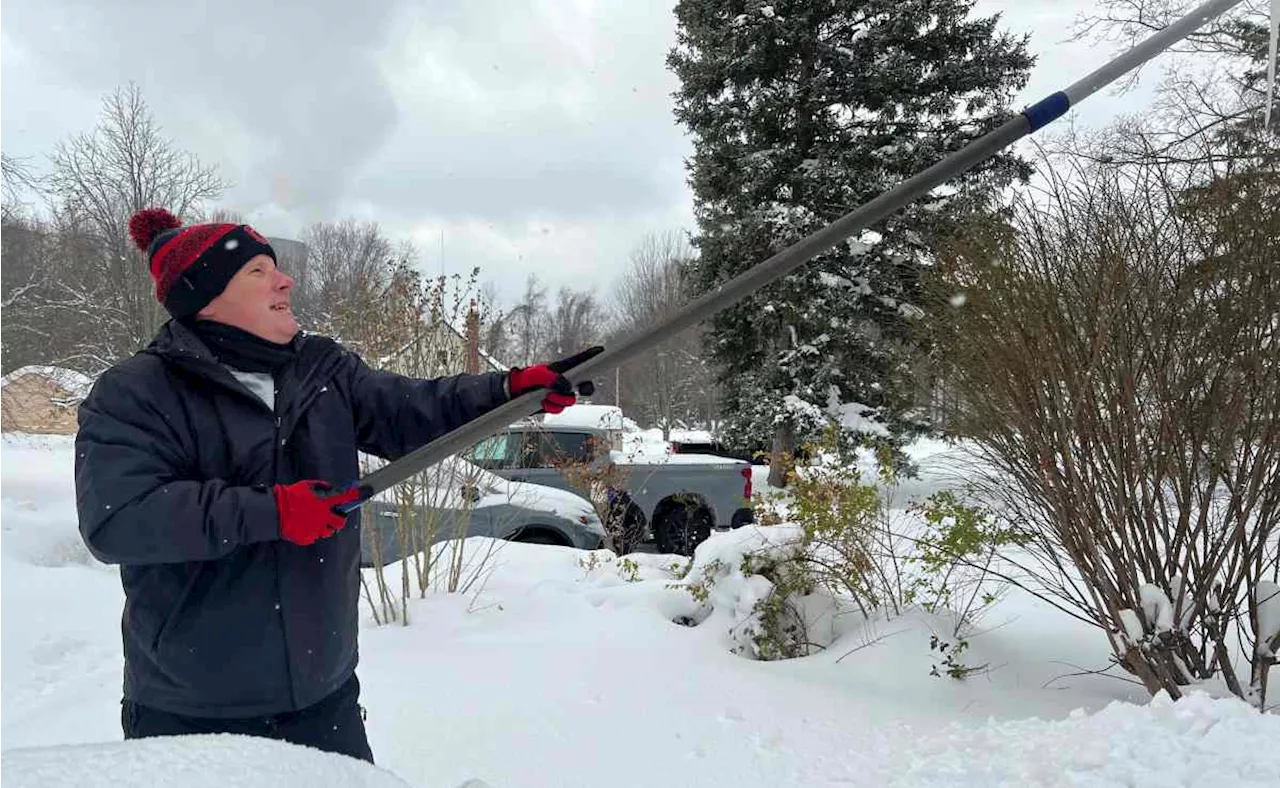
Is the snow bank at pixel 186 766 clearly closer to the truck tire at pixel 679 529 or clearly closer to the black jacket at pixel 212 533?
the black jacket at pixel 212 533

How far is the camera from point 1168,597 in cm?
336

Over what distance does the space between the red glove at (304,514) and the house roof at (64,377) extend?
17.1m

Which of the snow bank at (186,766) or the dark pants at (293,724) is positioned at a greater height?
the snow bank at (186,766)

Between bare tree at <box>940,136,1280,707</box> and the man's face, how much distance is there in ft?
10.2

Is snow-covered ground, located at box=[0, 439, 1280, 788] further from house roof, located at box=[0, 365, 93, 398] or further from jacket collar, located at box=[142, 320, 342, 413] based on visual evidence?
house roof, located at box=[0, 365, 93, 398]

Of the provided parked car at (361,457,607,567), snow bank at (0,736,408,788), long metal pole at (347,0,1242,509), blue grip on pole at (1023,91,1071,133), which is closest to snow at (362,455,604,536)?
parked car at (361,457,607,567)

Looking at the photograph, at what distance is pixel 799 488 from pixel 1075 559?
1.57 meters

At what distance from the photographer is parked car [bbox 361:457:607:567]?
17.6 ft

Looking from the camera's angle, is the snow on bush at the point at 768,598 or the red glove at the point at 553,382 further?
the snow on bush at the point at 768,598

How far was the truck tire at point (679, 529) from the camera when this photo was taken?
30.6 ft

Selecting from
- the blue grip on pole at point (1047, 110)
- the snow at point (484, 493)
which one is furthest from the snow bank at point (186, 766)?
the snow at point (484, 493)

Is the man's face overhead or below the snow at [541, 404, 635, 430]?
below

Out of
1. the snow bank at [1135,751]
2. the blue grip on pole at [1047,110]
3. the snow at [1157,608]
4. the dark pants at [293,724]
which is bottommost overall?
the snow bank at [1135,751]

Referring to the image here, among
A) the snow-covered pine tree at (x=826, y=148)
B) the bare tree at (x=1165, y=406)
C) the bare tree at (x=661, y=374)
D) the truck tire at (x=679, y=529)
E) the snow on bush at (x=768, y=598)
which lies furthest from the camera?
the bare tree at (x=661, y=374)
